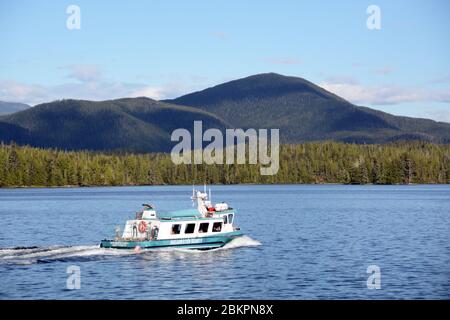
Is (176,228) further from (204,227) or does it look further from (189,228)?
(204,227)

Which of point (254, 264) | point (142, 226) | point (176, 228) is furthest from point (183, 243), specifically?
point (254, 264)

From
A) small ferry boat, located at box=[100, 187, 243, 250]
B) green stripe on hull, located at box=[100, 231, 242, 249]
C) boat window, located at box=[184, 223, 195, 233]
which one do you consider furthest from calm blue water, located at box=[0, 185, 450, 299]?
boat window, located at box=[184, 223, 195, 233]

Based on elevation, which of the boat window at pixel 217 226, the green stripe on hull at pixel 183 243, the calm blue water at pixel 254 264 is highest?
the boat window at pixel 217 226

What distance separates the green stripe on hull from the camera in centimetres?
8019

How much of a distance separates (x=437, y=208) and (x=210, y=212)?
301ft

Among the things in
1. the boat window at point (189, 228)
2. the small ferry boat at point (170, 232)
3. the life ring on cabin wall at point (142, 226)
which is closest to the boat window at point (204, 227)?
the small ferry boat at point (170, 232)

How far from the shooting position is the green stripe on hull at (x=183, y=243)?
8019cm

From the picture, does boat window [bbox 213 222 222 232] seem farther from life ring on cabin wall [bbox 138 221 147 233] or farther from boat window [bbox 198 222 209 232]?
life ring on cabin wall [bbox 138 221 147 233]

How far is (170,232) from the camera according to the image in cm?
8212

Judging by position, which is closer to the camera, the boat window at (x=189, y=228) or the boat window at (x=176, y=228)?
the boat window at (x=176, y=228)

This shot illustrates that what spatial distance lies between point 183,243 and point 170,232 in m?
2.03

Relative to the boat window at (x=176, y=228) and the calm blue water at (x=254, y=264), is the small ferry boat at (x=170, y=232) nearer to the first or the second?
the boat window at (x=176, y=228)

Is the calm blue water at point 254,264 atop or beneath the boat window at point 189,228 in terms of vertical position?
beneath
